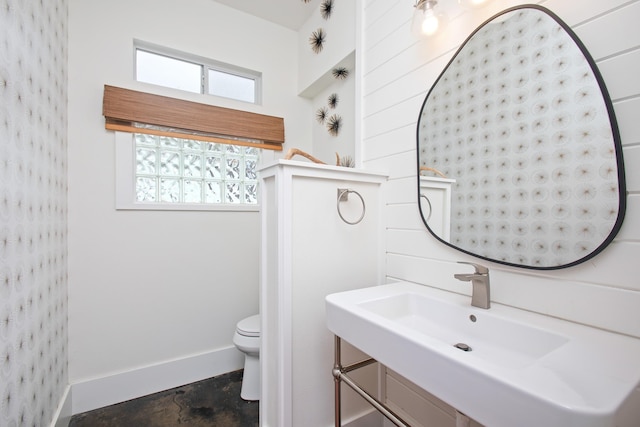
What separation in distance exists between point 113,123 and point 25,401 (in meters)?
1.49

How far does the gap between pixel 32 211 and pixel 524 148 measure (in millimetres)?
1935

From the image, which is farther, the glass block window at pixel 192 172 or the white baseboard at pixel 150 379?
the glass block window at pixel 192 172

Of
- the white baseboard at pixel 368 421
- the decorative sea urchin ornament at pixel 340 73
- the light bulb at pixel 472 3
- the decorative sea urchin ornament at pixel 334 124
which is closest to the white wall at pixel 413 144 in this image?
the light bulb at pixel 472 3

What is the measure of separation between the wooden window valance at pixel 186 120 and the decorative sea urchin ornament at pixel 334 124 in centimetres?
40

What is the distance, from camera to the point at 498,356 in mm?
854

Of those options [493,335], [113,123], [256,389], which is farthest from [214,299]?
[493,335]

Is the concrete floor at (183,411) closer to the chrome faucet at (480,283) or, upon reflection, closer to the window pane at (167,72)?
the chrome faucet at (480,283)

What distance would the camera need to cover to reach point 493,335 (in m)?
0.89

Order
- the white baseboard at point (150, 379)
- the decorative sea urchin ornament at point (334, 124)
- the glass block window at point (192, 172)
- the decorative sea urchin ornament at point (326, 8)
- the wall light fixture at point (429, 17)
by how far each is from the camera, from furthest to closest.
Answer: the decorative sea urchin ornament at point (334, 124)
the decorative sea urchin ornament at point (326, 8)
the glass block window at point (192, 172)
the white baseboard at point (150, 379)
the wall light fixture at point (429, 17)

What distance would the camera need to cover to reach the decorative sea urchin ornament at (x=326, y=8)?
6.65 feet

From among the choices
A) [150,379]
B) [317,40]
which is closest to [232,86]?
[317,40]

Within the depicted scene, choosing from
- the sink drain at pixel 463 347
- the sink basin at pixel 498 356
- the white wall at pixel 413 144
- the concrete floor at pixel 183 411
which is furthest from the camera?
the concrete floor at pixel 183 411

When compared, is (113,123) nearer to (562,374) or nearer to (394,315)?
(394,315)

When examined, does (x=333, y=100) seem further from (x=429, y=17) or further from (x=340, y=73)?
(x=429, y=17)
